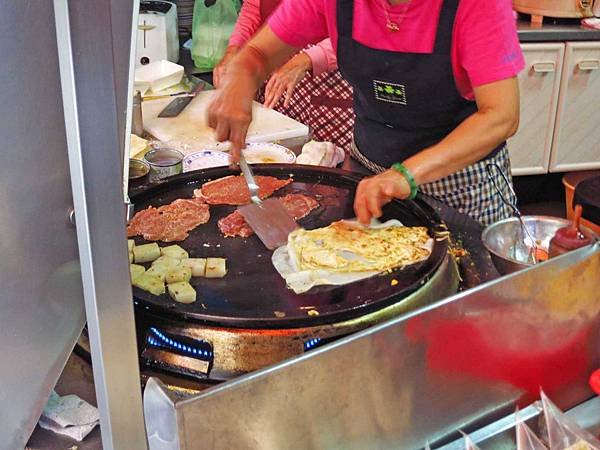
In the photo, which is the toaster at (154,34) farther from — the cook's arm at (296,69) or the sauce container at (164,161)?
the sauce container at (164,161)

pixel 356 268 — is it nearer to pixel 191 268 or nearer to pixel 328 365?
pixel 191 268

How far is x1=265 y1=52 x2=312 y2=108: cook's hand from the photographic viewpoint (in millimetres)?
2967

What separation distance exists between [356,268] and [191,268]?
0.37 metres

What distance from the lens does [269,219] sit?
71.9 inches

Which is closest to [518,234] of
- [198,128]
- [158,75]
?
[198,128]

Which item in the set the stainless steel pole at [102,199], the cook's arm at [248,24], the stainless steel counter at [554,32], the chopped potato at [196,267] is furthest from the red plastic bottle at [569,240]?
the stainless steel counter at [554,32]

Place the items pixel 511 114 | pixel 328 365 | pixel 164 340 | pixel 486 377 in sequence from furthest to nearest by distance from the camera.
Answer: pixel 511 114 → pixel 164 340 → pixel 486 377 → pixel 328 365

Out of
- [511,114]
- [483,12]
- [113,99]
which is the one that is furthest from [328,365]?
[483,12]

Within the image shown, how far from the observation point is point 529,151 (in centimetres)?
440

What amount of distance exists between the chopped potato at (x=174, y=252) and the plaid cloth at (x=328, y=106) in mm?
1609

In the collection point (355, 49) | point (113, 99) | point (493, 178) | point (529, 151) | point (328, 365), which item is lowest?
point (529, 151)

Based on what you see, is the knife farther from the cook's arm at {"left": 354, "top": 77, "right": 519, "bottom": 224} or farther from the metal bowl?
the metal bowl

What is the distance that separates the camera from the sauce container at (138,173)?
7.38ft

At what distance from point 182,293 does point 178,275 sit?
3.1 inches
